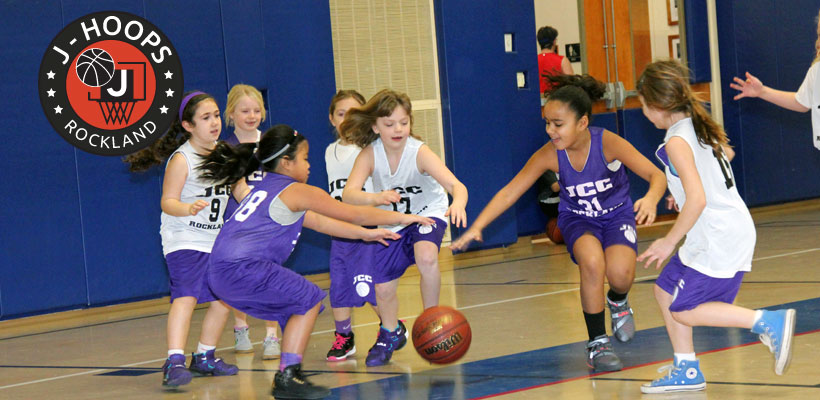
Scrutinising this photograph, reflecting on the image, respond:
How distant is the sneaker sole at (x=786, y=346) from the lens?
3850 millimetres

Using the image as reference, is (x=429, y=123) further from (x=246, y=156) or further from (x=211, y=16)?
(x=246, y=156)

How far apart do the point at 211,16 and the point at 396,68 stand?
176 centimetres

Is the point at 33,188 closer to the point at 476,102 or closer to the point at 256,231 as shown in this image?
the point at 256,231

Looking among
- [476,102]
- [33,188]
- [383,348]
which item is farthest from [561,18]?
[383,348]

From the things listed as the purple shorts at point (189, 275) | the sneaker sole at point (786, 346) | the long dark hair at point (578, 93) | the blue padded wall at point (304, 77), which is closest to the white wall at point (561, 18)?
the blue padded wall at point (304, 77)

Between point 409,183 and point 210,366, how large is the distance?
1.30 metres

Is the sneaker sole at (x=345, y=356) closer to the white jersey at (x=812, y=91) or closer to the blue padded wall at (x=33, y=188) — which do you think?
the blue padded wall at (x=33, y=188)

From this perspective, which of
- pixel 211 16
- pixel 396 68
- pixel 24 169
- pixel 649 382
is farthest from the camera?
pixel 396 68

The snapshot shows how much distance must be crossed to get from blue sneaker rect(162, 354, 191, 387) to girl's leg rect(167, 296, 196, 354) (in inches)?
3.0

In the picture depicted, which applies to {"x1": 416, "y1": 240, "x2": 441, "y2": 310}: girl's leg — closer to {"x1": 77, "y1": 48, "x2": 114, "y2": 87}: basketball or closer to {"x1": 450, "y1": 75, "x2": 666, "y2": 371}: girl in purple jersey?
{"x1": 450, "y1": 75, "x2": 666, "y2": 371}: girl in purple jersey

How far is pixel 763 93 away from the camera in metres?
6.04

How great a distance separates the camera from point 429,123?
374 inches

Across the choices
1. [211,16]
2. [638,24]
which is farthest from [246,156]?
[638,24]

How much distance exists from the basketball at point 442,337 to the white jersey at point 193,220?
1.31m
